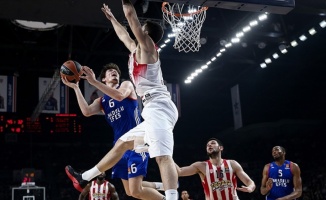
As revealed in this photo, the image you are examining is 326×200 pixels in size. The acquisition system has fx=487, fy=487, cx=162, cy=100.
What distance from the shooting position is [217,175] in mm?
6801

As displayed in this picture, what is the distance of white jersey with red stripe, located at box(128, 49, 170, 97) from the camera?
4871 millimetres

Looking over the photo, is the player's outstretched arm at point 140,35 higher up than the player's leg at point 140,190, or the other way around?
the player's outstretched arm at point 140,35

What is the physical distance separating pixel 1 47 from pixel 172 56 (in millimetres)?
6109

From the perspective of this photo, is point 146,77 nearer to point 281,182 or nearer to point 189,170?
point 189,170

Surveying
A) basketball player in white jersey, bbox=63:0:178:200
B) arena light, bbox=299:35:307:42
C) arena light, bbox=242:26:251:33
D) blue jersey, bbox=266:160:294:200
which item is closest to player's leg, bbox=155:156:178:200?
basketball player in white jersey, bbox=63:0:178:200

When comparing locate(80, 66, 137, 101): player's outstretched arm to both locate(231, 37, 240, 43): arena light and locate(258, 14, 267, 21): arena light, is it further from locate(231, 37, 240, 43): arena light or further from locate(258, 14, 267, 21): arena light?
locate(231, 37, 240, 43): arena light

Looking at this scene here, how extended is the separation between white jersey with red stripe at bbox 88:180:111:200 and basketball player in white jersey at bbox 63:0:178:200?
6.03 metres


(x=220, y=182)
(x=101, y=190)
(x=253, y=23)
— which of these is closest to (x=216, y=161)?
(x=220, y=182)

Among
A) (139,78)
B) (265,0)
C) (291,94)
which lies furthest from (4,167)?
(139,78)

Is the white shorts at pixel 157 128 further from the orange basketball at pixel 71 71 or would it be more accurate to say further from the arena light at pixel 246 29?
the arena light at pixel 246 29

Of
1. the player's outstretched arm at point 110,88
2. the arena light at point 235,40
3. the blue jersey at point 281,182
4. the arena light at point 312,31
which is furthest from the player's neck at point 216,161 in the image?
the arena light at point 312,31

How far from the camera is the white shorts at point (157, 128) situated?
4.55 metres

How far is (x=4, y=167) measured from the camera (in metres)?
22.8

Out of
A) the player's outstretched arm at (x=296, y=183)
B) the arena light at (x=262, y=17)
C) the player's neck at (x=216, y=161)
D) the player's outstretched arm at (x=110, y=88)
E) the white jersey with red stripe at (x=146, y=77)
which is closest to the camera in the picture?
the white jersey with red stripe at (x=146, y=77)
